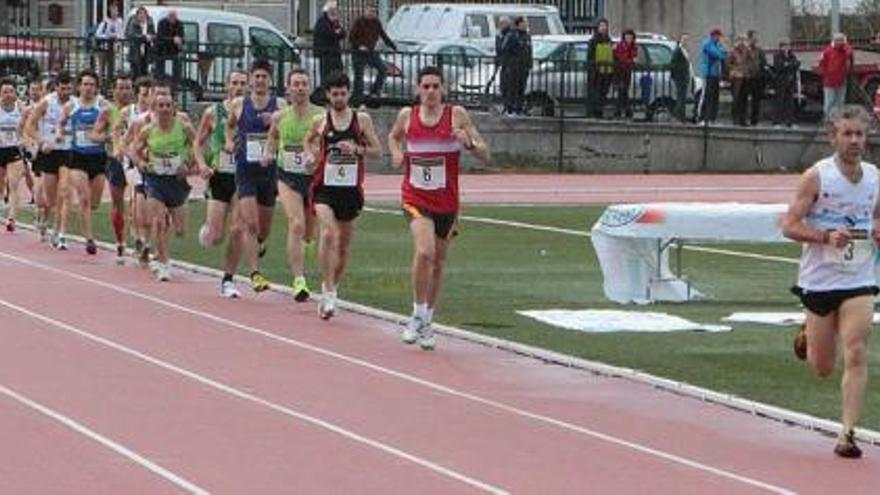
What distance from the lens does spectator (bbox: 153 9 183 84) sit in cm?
4100

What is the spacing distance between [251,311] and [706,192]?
62.2 ft

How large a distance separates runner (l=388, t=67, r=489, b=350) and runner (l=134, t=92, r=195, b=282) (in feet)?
19.2

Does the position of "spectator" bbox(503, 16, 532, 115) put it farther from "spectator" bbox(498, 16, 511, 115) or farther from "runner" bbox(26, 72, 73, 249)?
"runner" bbox(26, 72, 73, 249)

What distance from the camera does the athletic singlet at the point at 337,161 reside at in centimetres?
1841

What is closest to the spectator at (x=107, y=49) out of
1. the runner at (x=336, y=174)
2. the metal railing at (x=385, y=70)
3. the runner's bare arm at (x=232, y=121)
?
the metal railing at (x=385, y=70)

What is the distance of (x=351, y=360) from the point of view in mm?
15859

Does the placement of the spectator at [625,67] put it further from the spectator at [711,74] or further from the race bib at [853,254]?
the race bib at [853,254]

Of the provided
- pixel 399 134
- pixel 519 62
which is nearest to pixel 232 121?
pixel 399 134

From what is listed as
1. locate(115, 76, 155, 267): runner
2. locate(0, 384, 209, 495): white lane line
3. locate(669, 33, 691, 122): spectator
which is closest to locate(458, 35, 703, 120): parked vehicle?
locate(669, 33, 691, 122): spectator

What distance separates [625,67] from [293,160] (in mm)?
23964

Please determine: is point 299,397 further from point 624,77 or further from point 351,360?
point 624,77

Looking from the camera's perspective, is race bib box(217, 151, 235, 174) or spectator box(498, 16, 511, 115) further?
spectator box(498, 16, 511, 115)

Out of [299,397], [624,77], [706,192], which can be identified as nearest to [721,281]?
[299,397]

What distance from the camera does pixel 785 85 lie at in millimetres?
45312
